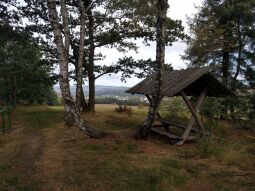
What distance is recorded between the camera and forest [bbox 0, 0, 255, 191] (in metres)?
8.17

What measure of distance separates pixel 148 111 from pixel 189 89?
13.6 ft

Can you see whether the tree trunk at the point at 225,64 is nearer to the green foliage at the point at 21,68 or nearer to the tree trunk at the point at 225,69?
the tree trunk at the point at 225,69

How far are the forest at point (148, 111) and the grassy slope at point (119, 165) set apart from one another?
0.03 m

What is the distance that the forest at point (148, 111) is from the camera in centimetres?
817

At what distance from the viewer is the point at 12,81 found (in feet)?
113

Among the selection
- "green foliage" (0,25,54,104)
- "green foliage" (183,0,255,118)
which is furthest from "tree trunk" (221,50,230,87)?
"green foliage" (0,25,54,104)

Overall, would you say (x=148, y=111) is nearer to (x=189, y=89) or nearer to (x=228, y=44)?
(x=189, y=89)

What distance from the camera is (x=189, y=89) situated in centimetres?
1577

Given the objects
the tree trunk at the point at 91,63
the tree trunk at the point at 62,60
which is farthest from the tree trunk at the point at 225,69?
the tree trunk at the point at 62,60

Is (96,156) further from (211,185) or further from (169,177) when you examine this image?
(211,185)

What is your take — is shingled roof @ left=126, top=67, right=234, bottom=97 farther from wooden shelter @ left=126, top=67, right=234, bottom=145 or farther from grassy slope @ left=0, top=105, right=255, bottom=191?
grassy slope @ left=0, top=105, right=255, bottom=191

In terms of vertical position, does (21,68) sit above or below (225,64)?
Answer: above

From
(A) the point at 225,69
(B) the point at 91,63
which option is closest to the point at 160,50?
(B) the point at 91,63

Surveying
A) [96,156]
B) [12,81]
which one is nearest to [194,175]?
[96,156]
